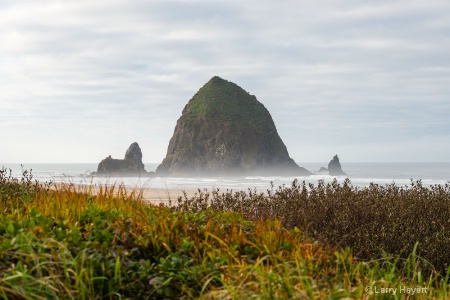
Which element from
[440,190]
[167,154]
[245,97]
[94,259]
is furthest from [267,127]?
[94,259]

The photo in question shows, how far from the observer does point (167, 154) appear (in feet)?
324

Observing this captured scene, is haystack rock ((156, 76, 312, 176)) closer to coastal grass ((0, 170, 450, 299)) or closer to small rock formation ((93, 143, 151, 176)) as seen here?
small rock formation ((93, 143, 151, 176))

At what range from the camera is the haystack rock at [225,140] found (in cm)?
9181

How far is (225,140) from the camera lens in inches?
3701

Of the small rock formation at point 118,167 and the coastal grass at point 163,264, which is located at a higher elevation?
the small rock formation at point 118,167

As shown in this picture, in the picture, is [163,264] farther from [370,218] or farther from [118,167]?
[118,167]

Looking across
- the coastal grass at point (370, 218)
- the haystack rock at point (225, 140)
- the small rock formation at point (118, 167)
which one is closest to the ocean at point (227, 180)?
the coastal grass at point (370, 218)

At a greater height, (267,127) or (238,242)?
(267,127)

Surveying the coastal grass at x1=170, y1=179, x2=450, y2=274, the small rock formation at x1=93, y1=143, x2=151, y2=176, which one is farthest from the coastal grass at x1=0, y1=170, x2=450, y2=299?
the small rock formation at x1=93, y1=143, x2=151, y2=176

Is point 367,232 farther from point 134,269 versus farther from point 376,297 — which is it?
point 134,269

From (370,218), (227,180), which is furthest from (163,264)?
(227,180)

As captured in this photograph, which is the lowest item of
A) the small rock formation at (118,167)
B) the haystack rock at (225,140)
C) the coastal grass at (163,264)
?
the coastal grass at (163,264)

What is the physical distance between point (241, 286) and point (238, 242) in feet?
3.39

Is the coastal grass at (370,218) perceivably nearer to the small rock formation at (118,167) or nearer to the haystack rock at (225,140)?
the small rock formation at (118,167)
